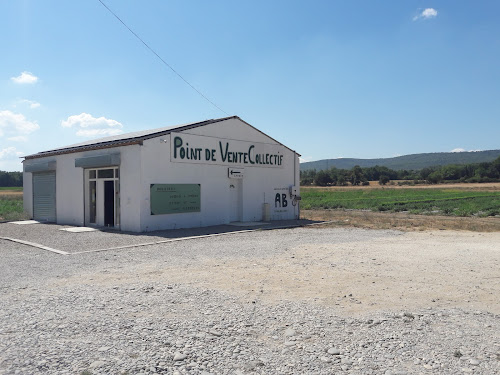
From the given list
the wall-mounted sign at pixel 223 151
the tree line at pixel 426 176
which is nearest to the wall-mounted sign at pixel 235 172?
the wall-mounted sign at pixel 223 151

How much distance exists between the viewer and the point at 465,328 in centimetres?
527

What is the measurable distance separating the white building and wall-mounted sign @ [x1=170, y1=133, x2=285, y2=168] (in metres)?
0.04

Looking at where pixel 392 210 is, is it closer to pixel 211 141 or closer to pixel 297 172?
pixel 297 172

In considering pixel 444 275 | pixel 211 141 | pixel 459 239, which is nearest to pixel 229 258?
pixel 444 275

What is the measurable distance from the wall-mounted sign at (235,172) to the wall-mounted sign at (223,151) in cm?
30

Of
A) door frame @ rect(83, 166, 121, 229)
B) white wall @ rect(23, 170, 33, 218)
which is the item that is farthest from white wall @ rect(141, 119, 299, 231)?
white wall @ rect(23, 170, 33, 218)

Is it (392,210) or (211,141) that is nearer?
(211,141)

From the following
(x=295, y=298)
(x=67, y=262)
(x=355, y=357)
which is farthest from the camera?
(x=67, y=262)

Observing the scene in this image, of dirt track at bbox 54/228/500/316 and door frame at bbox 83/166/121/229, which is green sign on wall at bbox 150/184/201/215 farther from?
dirt track at bbox 54/228/500/316

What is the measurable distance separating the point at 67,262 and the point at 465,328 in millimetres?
8340

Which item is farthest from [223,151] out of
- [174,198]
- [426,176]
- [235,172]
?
[426,176]

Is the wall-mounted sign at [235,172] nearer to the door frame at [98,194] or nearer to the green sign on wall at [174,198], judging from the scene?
the green sign on wall at [174,198]

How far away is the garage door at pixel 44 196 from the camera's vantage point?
2228 centimetres

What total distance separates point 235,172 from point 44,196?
10.2 meters
